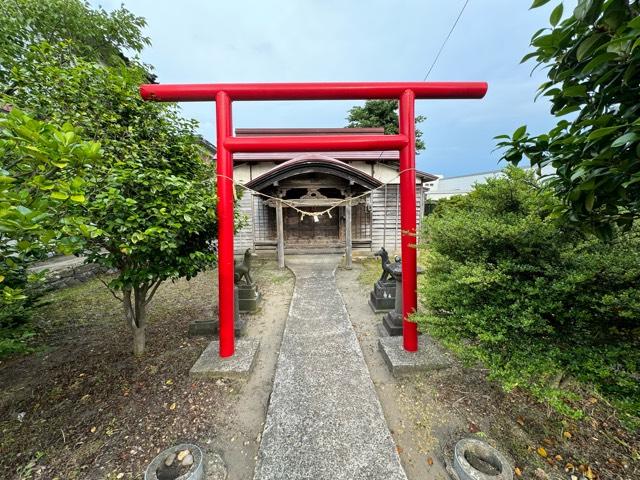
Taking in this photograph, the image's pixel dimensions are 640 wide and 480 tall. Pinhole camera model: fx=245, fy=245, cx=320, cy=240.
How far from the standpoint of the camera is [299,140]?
323cm

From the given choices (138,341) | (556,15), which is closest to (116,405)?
(138,341)

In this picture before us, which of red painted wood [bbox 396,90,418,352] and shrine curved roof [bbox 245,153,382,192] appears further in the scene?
shrine curved roof [bbox 245,153,382,192]

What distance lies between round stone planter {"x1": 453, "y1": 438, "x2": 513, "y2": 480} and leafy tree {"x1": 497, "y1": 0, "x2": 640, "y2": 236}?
1789 mm

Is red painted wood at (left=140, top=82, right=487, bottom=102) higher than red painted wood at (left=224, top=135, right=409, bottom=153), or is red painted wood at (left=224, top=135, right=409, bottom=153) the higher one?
red painted wood at (left=140, top=82, right=487, bottom=102)

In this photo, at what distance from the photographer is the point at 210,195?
3.12 metres

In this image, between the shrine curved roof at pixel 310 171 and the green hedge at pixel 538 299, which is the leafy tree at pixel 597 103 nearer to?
the green hedge at pixel 538 299

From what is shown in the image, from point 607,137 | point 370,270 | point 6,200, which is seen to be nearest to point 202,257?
point 6,200

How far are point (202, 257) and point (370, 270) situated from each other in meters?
5.97

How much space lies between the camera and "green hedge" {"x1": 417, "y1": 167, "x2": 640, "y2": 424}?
174 centimetres

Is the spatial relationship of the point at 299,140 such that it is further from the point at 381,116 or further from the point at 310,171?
the point at 381,116

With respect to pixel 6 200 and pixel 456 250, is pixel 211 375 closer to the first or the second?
pixel 6 200

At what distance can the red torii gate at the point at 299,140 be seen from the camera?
308 cm

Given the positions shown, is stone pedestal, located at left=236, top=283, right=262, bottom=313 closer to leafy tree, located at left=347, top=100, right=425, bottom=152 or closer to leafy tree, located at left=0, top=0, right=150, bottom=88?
leafy tree, located at left=0, top=0, right=150, bottom=88

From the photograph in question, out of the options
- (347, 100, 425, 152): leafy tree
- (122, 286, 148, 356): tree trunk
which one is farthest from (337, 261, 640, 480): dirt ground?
(347, 100, 425, 152): leafy tree
